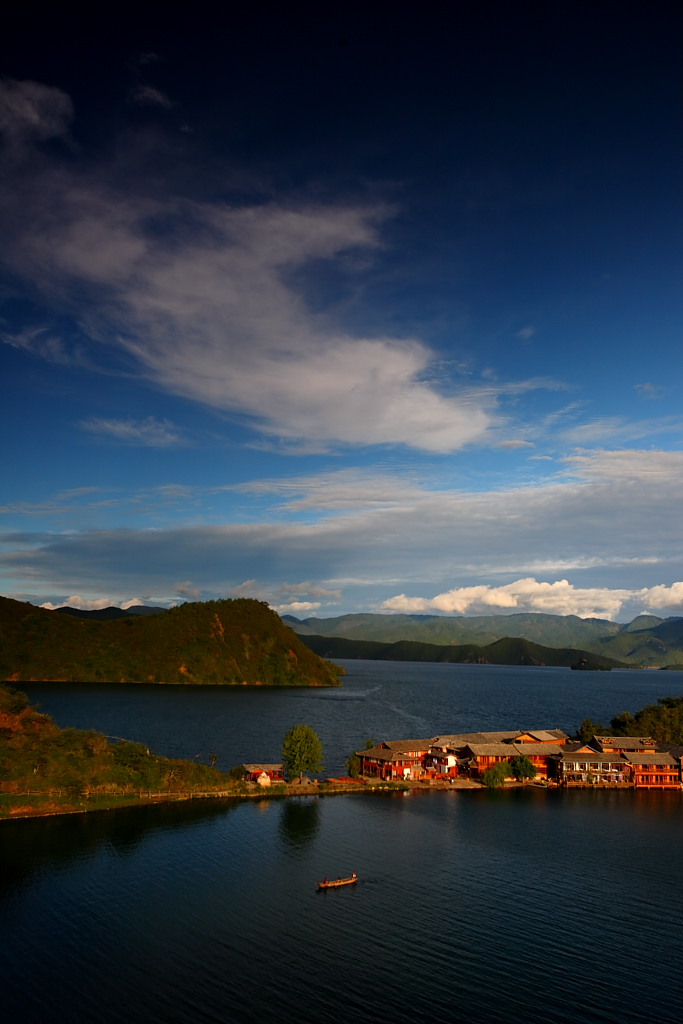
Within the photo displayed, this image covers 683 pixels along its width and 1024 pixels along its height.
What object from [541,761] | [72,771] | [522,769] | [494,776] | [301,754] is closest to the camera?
[72,771]

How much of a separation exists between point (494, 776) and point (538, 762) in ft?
38.9

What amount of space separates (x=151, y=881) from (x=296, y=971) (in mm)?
19221

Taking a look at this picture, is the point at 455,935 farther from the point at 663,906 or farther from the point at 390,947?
the point at 663,906

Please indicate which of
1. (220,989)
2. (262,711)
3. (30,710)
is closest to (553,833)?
(220,989)

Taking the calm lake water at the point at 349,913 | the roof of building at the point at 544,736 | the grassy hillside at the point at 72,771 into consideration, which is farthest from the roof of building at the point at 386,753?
the grassy hillside at the point at 72,771

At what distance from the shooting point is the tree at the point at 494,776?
95188mm

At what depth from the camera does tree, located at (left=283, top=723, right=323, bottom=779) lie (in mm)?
90000

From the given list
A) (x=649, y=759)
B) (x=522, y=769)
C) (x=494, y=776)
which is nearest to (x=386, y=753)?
(x=494, y=776)

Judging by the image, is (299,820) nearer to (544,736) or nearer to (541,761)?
(541,761)

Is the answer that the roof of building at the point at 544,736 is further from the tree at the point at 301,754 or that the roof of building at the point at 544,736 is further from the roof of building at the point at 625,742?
the tree at the point at 301,754

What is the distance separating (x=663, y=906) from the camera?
2146 inches

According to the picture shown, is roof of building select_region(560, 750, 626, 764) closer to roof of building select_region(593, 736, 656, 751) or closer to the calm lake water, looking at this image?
roof of building select_region(593, 736, 656, 751)

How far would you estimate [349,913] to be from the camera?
50.2 metres

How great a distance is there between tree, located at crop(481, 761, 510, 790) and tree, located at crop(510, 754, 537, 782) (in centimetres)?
291
